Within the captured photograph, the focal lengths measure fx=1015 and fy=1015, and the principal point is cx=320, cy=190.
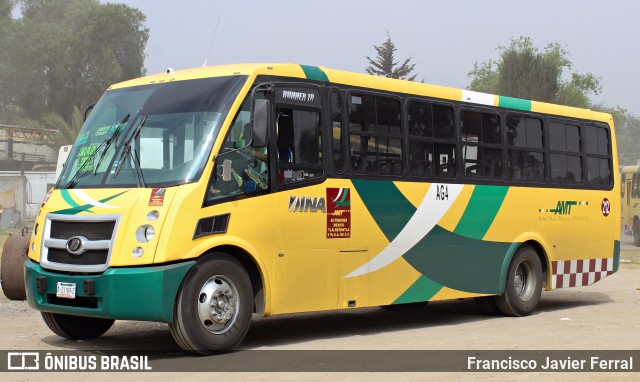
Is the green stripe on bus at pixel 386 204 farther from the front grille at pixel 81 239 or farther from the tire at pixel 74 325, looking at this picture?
the tire at pixel 74 325

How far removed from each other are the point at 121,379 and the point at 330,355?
2.38 metres

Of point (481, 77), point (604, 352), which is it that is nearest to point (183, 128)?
point (604, 352)

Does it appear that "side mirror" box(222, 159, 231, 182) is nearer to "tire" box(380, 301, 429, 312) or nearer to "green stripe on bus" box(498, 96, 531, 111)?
"green stripe on bus" box(498, 96, 531, 111)

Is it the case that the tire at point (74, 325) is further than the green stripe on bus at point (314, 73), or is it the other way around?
the green stripe on bus at point (314, 73)

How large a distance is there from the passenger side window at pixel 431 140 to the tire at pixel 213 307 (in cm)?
354

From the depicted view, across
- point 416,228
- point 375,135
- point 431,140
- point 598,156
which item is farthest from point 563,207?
point 375,135

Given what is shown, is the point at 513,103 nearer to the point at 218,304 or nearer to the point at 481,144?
the point at 481,144

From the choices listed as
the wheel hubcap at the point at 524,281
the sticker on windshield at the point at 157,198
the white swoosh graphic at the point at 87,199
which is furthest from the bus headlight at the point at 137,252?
the wheel hubcap at the point at 524,281

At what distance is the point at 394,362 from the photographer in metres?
9.75

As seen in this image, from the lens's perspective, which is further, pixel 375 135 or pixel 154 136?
pixel 375 135

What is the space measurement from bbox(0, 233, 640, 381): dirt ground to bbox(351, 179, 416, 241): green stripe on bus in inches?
52.6

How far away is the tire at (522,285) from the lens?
582 inches

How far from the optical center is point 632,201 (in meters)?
40.0

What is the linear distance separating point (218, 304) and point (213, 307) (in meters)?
0.07
